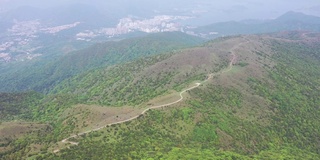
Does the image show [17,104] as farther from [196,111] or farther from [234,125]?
[234,125]

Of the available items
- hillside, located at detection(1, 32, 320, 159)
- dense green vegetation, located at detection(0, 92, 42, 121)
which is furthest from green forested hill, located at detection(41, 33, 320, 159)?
dense green vegetation, located at detection(0, 92, 42, 121)

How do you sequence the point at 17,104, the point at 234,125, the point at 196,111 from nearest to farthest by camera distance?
the point at 234,125 < the point at 196,111 < the point at 17,104

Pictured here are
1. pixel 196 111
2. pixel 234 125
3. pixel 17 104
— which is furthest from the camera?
pixel 17 104

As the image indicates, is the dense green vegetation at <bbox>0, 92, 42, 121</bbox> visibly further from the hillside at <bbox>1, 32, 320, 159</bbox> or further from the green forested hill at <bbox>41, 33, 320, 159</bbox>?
the green forested hill at <bbox>41, 33, 320, 159</bbox>

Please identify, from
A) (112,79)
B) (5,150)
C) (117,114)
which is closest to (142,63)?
(112,79)

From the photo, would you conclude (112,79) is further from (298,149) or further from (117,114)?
(298,149)

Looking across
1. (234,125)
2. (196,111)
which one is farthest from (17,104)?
(234,125)

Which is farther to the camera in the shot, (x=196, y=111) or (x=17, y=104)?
(x=17, y=104)

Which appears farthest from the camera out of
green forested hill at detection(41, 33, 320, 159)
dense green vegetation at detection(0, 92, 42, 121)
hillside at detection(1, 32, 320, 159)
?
dense green vegetation at detection(0, 92, 42, 121)

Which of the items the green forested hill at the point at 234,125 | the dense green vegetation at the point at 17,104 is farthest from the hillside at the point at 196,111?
the dense green vegetation at the point at 17,104
